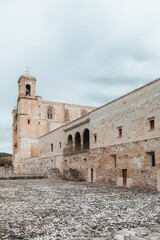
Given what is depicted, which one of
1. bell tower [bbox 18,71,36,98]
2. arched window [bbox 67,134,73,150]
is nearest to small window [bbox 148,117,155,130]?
arched window [bbox 67,134,73,150]

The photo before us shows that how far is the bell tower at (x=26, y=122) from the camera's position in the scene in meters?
50.0

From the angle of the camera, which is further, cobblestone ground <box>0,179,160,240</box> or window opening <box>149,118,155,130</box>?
window opening <box>149,118,155,130</box>

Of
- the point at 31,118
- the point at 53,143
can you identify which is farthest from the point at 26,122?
the point at 53,143

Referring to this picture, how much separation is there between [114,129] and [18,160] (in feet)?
105

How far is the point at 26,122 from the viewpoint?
50656 millimetres

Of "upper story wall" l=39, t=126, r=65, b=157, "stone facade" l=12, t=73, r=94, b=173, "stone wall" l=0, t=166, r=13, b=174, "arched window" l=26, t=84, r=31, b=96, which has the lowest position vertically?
"stone wall" l=0, t=166, r=13, b=174

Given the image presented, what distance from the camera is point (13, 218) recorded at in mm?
8930

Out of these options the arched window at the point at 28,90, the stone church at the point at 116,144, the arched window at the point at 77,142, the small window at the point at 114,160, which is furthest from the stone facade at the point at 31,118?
the small window at the point at 114,160

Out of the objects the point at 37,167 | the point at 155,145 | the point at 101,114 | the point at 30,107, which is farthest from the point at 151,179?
the point at 30,107

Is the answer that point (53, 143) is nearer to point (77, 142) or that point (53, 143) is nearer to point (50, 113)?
point (77, 142)

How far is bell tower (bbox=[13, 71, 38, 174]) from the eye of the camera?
164ft

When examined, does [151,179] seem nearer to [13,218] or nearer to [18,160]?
[13,218]

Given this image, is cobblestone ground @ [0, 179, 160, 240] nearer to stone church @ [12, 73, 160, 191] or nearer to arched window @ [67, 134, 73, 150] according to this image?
stone church @ [12, 73, 160, 191]

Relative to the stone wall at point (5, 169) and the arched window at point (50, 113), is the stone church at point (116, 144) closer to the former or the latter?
the arched window at point (50, 113)
